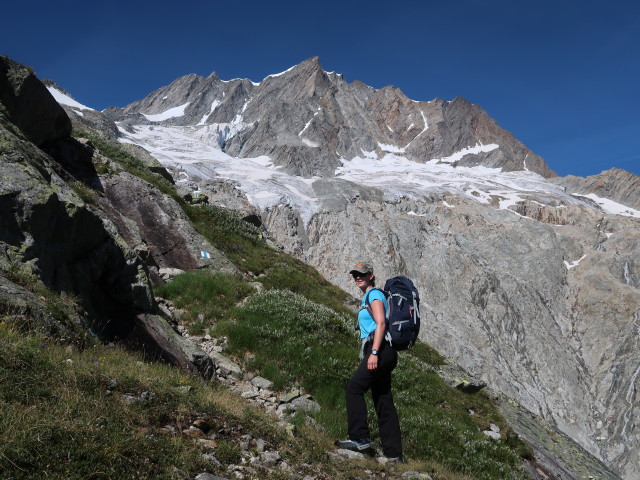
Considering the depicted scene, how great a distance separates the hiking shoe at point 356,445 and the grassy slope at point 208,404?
298mm

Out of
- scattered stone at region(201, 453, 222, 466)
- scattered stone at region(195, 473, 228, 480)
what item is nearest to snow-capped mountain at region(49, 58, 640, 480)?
scattered stone at region(201, 453, 222, 466)

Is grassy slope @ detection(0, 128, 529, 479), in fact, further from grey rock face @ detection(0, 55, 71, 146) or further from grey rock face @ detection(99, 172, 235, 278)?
grey rock face @ detection(0, 55, 71, 146)

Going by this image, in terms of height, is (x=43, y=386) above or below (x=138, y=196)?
below

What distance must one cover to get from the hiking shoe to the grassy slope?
0.98 ft

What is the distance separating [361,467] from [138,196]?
17.1m

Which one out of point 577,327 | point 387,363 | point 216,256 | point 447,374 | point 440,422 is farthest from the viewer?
point 577,327

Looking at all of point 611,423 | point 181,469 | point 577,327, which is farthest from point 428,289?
point 181,469

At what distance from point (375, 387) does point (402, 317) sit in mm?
1365

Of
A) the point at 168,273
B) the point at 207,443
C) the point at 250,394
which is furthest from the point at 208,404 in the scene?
the point at 168,273

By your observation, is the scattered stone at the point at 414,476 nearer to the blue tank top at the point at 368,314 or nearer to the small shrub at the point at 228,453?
the blue tank top at the point at 368,314

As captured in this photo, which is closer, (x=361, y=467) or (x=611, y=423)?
(x=361, y=467)

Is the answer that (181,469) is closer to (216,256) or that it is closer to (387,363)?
(387,363)

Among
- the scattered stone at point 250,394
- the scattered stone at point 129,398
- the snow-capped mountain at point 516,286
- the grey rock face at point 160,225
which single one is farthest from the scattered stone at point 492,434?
the snow-capped mountain at point 516,286

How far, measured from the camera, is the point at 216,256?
19578mm
